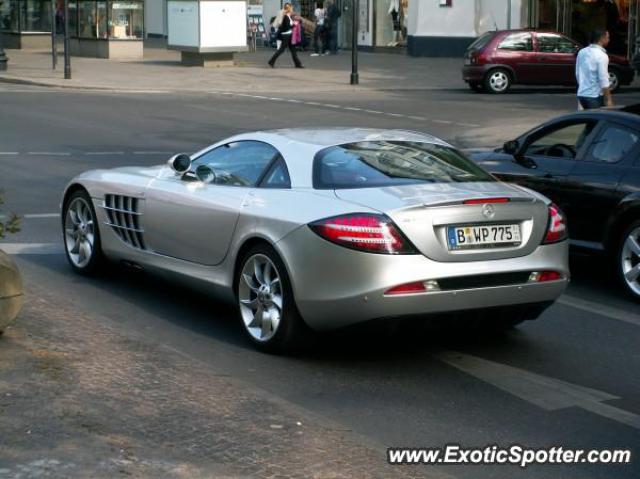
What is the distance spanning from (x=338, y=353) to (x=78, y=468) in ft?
9.02

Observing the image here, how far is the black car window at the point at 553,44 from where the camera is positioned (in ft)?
107

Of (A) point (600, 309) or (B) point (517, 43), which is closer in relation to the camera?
(A) point (600, 309)

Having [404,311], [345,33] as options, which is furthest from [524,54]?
[404,311]

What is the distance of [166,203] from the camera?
8.71m

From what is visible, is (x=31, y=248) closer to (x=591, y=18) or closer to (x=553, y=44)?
(x=553, y=44)

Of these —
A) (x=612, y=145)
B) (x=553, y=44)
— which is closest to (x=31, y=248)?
(x=612, y=145)

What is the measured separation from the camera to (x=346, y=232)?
7164 mm

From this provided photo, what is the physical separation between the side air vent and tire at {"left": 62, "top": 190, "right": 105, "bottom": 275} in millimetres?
253

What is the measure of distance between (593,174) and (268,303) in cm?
361

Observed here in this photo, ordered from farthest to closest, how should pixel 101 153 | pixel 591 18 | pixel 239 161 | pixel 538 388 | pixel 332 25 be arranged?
pixel 332 25 < pixel 591 18 < pixel 101 153 < pixel 239 161 < pixel 538 388

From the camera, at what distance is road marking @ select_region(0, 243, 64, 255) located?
1092 cm

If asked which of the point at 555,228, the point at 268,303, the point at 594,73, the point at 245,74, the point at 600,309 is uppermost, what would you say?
the point at 594,73

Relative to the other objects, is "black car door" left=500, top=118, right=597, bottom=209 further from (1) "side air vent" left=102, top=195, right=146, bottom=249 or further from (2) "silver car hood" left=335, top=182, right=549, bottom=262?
(1) "side air vent" left=102, top=195, right=146, bottom=249

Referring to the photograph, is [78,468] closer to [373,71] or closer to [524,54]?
[524,54]
